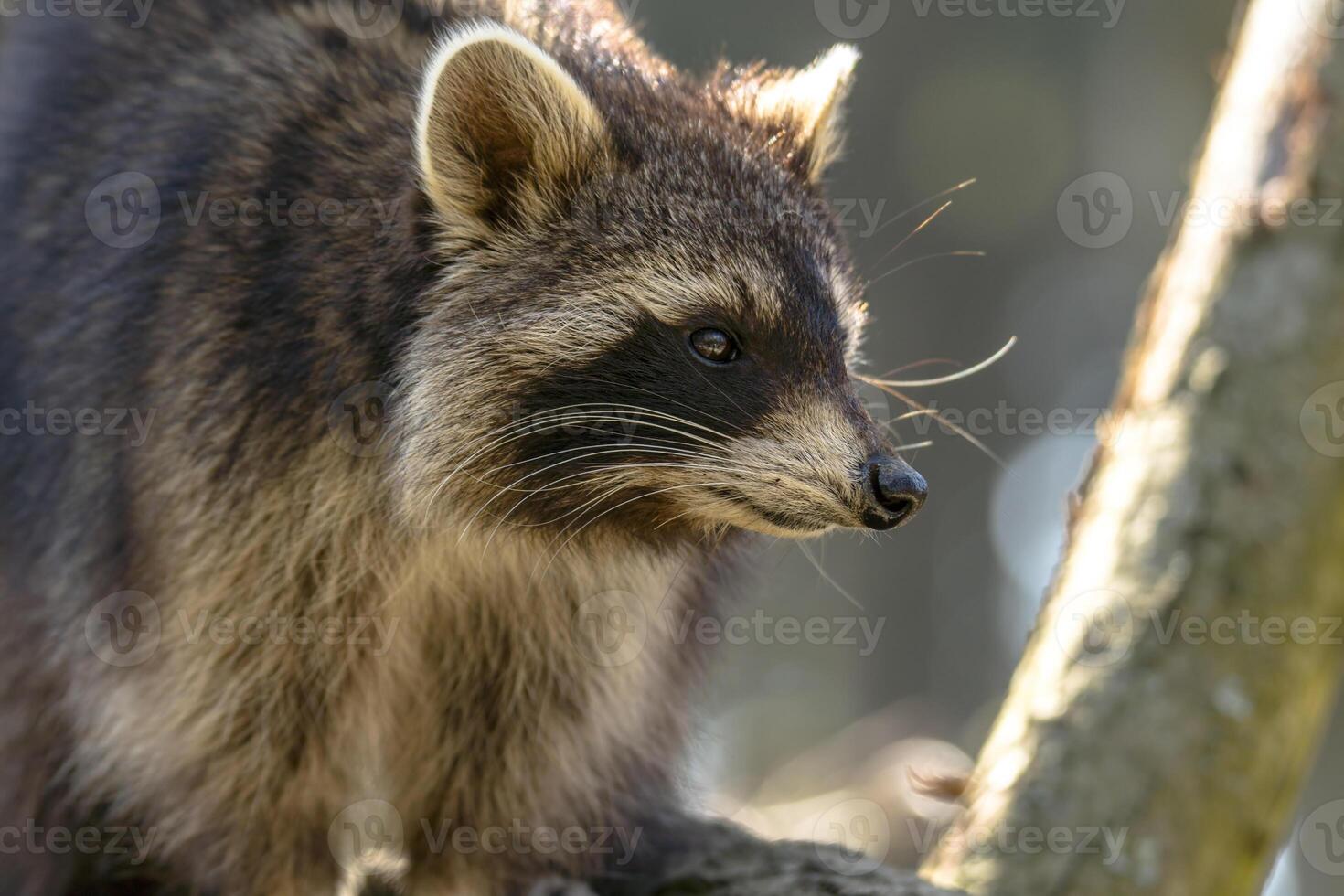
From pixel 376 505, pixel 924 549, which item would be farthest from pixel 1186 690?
pixel 924 549

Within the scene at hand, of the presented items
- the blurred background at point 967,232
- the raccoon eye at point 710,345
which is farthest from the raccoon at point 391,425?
the blurred background at point 967,232

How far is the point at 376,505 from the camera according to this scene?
4074 mm

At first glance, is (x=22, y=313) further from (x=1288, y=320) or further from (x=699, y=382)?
(x=1288, y=320)

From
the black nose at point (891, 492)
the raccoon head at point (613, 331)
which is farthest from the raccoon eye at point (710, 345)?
the black nose at point (891, 492)

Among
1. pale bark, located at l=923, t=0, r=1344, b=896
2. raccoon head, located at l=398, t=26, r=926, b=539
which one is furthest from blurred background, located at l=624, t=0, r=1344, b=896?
raccoon head, located at l=398, t=26, r=926, b=539

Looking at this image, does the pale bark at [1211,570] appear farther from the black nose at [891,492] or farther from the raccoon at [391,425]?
the black nose at [891,492]

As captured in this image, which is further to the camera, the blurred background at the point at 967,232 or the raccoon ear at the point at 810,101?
the blurred background at the point at 967,232

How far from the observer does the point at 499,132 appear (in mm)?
3844

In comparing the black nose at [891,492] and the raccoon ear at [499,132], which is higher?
the raccoon ear at [499,132]

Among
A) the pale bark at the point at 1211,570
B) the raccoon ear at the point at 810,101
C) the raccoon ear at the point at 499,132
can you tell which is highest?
the raccoon ear at the point at 810,101

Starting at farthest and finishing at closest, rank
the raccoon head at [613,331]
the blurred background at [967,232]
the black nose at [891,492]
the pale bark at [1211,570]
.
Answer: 1. the blurred background at [967,232]
2. the pale bark at [1211,570]
3. the raccoon head at [613,331]
4. the black nose at [891,492]

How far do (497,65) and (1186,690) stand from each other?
9.60ft

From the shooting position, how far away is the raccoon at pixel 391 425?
3748 millimetres

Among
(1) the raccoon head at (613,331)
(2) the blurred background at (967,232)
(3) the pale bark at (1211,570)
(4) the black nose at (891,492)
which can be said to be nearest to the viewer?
(4) the black nose at (891,492)
